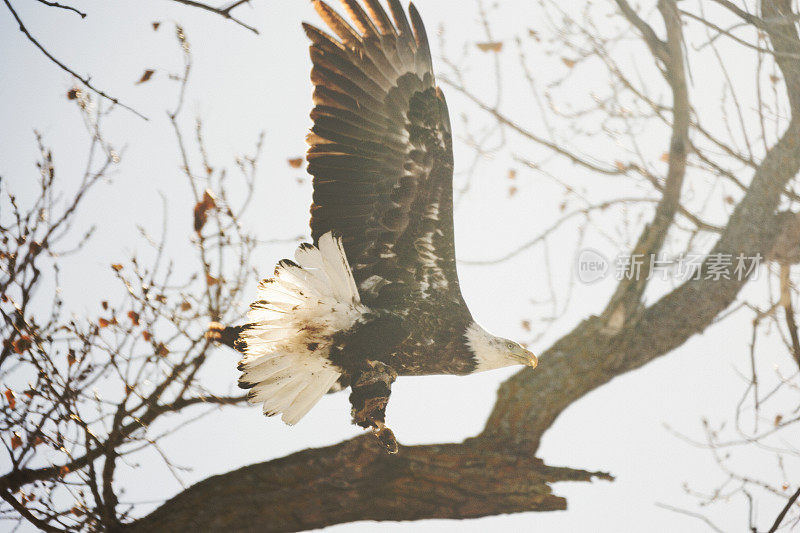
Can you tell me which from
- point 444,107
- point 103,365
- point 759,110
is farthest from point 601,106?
point 103,365

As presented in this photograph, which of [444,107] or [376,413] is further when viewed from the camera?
[444,107]

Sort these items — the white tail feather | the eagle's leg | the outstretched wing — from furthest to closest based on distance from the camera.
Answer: the outstretched wing → the white tail feather → the eagle's leg

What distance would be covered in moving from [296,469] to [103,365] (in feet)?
3.57

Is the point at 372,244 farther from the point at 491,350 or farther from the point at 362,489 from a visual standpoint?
the point at 362,489

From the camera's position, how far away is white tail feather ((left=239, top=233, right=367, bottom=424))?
3.03 m

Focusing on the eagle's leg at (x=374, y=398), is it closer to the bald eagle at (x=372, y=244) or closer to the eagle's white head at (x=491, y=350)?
the bald eagle at (x=372, y=244)

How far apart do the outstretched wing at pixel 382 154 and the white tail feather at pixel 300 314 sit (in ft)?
0.77

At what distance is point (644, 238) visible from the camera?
12.0ft

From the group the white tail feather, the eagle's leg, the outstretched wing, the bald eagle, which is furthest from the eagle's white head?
the white tail feather

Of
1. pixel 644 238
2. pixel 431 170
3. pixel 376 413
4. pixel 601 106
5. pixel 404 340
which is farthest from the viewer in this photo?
pixel 601 106

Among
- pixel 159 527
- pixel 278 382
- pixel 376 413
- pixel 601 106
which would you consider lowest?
pixel 159 527

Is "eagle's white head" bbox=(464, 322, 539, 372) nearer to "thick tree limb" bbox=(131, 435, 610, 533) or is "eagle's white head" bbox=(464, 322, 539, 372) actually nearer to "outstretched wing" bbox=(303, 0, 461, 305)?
"outstretched wing" bbox=(303, 0, 461, 305)

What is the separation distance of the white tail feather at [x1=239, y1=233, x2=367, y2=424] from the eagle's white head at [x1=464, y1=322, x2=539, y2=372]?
58cm

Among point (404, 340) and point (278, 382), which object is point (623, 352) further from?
point (278, 382)
